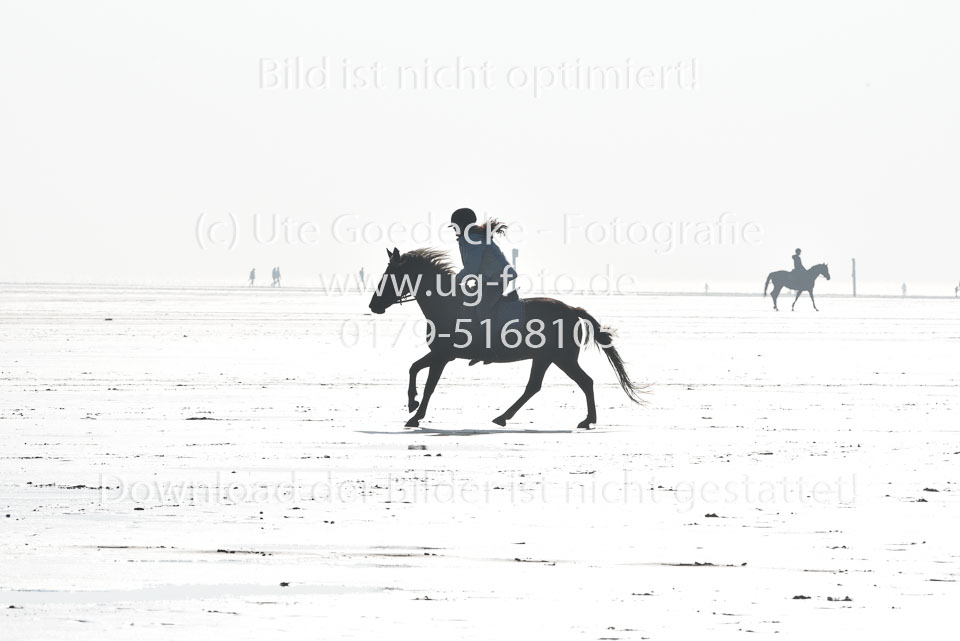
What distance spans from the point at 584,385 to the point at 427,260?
1961 mm

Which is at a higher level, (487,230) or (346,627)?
(487,230)

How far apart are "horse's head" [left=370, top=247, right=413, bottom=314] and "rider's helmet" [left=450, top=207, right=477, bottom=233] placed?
638mm

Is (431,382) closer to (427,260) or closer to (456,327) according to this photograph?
(456,327)

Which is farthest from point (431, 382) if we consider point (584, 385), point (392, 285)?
point (584, 385)

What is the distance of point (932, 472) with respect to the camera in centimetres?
1301

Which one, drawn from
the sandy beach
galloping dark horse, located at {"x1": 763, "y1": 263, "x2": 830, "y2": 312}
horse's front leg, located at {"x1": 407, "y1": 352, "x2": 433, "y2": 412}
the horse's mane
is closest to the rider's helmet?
the horse's mane

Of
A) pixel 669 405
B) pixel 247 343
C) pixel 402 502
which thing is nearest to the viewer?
pixel 402 502

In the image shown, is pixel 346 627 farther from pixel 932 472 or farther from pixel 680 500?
pixel 932 472

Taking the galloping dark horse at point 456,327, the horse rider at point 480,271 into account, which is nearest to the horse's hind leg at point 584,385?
the galloping dark horse at point 456,327

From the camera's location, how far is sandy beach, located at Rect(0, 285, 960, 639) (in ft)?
25.1

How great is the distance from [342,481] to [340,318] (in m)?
45.0

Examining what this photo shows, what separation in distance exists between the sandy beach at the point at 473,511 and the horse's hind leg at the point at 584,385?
0.18m

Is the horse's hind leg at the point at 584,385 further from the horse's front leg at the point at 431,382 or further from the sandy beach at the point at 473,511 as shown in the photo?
the horse's front leg at the point at 431,382

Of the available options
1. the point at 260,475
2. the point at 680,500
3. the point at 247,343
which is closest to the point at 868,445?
the point at 680,500
